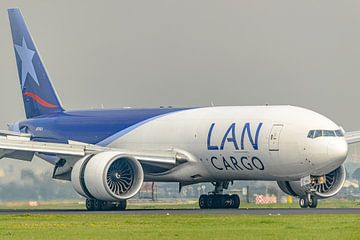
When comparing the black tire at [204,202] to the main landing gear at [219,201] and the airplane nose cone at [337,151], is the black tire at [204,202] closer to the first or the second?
the main landing gear at [219,201]

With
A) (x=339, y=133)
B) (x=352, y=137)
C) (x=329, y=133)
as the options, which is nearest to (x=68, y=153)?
(x=329, y=133)

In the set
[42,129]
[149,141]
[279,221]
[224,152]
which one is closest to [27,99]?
[42,129]

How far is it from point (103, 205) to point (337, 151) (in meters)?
13.0

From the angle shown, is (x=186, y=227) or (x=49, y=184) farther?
(x=49, y=184)

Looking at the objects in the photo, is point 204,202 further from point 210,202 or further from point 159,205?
point 159,205

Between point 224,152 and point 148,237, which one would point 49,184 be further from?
point 148,237

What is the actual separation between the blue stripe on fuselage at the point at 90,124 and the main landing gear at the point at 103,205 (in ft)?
22.0

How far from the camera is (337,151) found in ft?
207

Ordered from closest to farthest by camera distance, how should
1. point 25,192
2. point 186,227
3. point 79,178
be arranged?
point 186,227 < point 79,178 < point 25,192

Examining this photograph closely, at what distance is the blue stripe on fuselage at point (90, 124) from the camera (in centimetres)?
7225

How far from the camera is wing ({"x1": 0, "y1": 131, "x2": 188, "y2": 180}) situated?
66062mm

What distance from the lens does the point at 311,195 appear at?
216ft

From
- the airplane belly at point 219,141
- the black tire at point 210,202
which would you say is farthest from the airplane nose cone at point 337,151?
the black tire at point 210,202

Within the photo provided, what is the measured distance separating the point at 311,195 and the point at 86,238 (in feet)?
90.5
